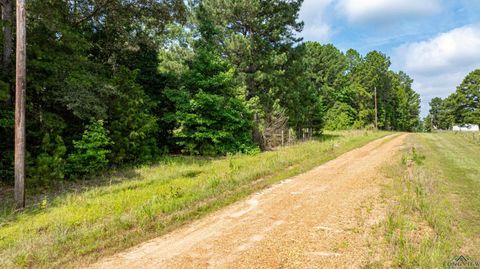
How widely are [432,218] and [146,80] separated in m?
17.0

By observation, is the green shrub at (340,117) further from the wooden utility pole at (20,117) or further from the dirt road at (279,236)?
the wooden utility pole at (20,117)

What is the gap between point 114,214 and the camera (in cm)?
638

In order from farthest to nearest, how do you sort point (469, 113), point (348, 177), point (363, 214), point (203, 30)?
point (469, 113)
point (203, 30)
point (348, 177)
point (363, 214)

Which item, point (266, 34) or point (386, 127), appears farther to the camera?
point (386, 127)

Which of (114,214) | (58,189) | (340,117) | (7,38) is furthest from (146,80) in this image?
(340,117)

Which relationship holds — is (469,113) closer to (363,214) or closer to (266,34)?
(266,34)

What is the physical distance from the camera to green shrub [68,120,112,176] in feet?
35.9

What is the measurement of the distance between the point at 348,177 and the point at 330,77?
42.0 meters

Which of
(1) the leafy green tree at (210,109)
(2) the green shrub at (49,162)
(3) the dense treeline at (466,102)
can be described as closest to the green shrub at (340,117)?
(3) the dense treeline at (466,102)

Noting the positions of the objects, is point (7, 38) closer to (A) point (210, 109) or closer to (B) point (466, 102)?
(A) point (210, 109)

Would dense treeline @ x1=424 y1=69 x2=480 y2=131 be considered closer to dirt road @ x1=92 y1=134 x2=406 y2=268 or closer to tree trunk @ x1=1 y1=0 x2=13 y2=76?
dirt road @ x1=92 y1=134 x2=406 y2=268

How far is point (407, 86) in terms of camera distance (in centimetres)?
7212

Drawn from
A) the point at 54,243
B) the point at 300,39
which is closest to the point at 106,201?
the point at 54,243

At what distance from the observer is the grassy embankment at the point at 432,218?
12.6ft
